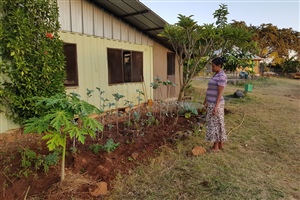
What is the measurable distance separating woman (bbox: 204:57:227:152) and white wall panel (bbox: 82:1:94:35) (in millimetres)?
3502

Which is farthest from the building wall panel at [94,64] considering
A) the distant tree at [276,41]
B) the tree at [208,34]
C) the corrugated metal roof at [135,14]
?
the distant tree at [276,41]

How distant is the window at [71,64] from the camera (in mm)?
4941

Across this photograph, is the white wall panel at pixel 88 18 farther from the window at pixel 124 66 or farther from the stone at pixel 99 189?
the stone at pixel 99 189

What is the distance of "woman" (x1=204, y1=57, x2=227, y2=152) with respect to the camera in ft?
10.8

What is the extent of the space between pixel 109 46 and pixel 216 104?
12.8 ft

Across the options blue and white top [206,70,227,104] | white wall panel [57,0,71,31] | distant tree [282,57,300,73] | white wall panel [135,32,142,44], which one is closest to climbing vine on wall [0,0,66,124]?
white wall panel [57,0,71,31]

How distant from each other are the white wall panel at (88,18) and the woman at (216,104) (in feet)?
11.5

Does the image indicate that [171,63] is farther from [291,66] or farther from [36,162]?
[291,66]

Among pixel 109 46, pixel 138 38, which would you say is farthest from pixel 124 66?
pixel 138 38

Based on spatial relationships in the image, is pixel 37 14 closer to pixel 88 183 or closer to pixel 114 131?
pixel 114 131

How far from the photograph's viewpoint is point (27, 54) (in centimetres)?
392

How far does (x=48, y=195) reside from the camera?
7.27 ft

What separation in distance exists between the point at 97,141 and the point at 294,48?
36118 millimetres

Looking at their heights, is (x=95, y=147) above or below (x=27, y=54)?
below
